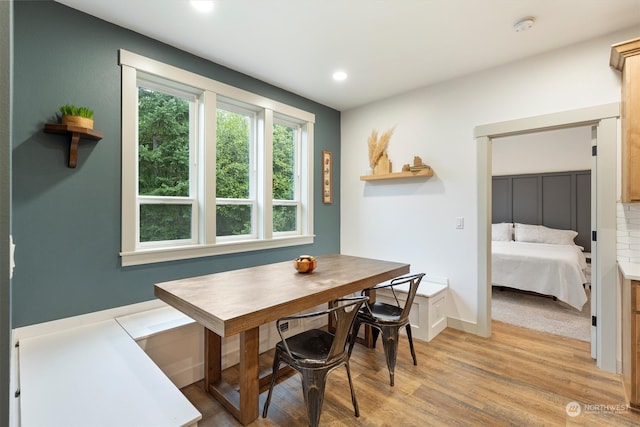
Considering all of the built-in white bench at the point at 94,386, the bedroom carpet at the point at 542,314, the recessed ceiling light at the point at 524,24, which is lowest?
the bedroom carpet at the point at 542,314

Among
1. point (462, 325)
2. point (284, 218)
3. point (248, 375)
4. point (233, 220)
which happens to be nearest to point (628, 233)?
point (462, 325)

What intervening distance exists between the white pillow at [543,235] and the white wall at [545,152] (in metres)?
1.22

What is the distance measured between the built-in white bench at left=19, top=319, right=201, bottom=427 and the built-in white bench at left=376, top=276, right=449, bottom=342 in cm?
229

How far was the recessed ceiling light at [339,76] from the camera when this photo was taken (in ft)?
10.5

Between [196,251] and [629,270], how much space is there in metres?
3.41

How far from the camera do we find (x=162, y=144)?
272 cm

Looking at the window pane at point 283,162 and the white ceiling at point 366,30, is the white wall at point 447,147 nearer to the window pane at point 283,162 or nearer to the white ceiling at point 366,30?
the white ceiling at point 366,30

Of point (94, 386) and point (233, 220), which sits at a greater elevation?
point (233, 220)

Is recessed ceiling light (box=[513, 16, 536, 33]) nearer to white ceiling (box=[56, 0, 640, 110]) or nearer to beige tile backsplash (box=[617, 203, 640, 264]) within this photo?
white ceiling (box=[56, 0, 640, 110])

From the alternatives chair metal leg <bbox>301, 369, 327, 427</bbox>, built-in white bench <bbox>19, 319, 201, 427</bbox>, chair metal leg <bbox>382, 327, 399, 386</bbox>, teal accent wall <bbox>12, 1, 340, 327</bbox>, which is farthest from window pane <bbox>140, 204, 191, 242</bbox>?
chair metal leg <bbox>382, 327, 399, 386</bbox>

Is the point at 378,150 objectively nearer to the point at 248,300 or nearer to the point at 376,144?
the point at 376,144

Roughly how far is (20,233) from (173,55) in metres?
1.83

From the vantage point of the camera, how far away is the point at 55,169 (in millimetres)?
2102

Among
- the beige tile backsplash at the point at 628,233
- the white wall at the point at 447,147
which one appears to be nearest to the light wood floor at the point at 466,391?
the white wall at the point at 447,147
